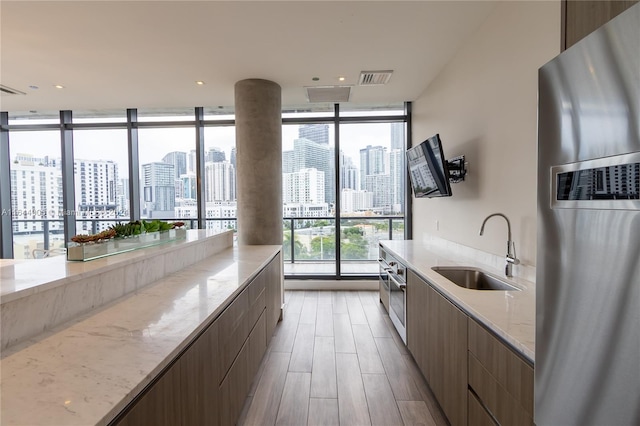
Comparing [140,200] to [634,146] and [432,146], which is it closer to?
[432,146]

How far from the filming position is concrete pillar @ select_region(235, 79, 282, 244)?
3521 mm

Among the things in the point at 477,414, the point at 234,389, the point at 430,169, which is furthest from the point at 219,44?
the point at 477,414

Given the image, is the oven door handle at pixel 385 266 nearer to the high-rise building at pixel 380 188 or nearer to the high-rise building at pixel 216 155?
the high-rise building at pixel 380 188

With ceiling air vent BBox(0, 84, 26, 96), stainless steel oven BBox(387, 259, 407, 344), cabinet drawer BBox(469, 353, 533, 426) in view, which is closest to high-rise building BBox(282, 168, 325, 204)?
stainless steel oven BBox(387, 259, 407, 344)

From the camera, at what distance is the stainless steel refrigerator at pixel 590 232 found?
54cm

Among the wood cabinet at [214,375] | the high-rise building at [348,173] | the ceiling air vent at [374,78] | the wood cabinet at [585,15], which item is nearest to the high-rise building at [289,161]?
the high-rise building at [348,173]

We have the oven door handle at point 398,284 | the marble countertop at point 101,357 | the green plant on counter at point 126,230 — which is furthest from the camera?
the oven door handle at point 398,284

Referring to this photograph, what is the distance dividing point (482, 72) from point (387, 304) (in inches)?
101

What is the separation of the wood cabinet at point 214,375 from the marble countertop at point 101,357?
0.20 ft

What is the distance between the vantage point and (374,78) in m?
3.51

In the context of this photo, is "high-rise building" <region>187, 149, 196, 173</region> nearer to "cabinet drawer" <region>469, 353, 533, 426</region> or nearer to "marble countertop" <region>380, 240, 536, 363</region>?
"marble countertop" <region>380, 240, 536, 363</region>

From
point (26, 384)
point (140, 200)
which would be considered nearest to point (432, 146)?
point (26, 384)

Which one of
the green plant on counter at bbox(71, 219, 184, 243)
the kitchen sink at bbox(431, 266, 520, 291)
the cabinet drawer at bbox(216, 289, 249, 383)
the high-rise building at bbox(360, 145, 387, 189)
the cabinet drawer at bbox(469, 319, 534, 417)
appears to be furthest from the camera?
the high-rise building at bbox(360, 145, 387, 189)

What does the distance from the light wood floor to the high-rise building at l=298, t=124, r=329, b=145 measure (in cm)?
275
